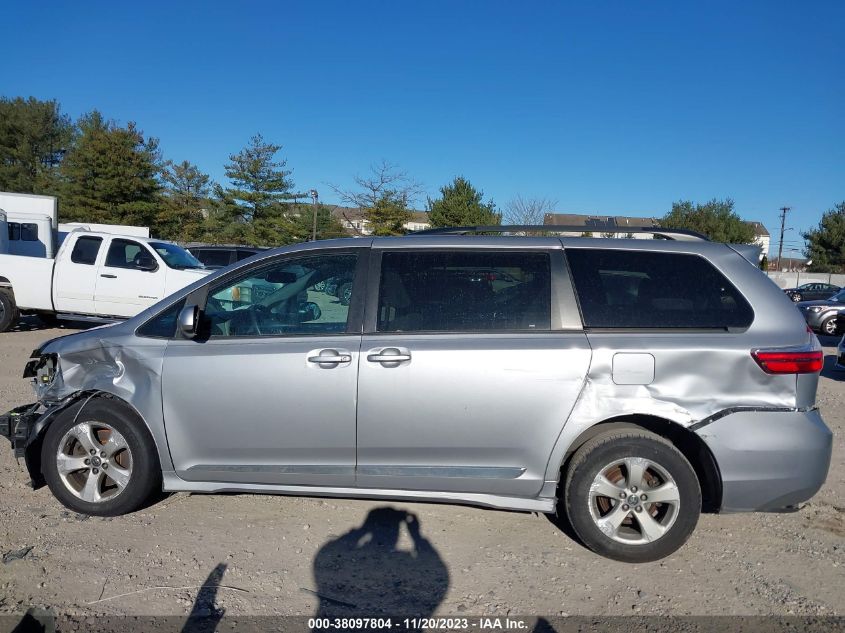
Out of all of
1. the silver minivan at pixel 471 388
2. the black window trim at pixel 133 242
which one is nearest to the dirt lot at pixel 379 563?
the silver minivan at pixel 471 388

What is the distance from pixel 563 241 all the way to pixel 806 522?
2.56 metres

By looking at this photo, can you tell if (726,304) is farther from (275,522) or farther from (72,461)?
(72,461)

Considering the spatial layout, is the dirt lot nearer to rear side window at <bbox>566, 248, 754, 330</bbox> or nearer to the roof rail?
rear side window at <bbox>566, 248, 754, 330</bbox>

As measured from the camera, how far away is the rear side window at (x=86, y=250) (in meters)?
11.5

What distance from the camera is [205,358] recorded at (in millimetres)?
3668

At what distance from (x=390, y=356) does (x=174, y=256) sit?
9.67 m

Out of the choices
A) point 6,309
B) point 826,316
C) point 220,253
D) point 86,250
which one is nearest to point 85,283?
point 86,250

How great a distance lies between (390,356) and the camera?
3.49 metres

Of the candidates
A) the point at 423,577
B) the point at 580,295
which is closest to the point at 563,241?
the point at 580,295

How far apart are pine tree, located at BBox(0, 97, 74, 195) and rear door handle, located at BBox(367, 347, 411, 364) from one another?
1746 inches

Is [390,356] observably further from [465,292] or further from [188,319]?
[188,319]

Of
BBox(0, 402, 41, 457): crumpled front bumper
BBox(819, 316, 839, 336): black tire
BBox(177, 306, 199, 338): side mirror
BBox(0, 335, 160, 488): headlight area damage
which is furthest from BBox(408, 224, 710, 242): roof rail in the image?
BBox(819, 316, 839, 336): black tire

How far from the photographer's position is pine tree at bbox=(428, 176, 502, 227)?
3397cm

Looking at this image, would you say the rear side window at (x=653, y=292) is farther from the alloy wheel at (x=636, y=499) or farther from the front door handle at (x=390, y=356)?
the front door handle at (x=390, y=356)
